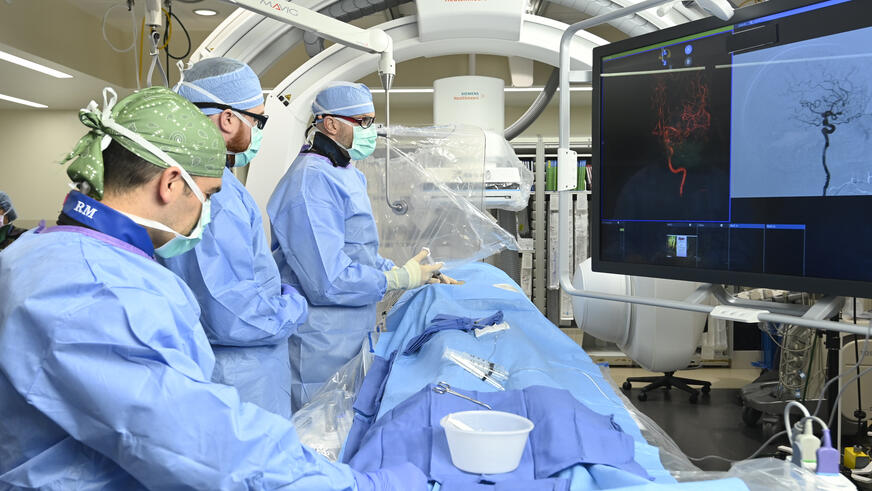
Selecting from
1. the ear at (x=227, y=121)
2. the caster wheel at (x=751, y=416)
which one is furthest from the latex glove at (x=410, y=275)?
the caster wheel at (x=751, y=416)

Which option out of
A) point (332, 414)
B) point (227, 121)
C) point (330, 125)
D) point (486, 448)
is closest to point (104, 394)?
point (486, 448)

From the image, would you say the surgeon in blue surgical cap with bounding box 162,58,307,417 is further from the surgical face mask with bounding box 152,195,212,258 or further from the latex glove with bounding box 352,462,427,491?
the latex glove with bounding box 352,462,427,491

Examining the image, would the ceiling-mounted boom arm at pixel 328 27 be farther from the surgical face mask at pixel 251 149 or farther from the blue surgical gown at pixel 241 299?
the blue surgical gown at pixel 241 299

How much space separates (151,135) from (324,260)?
49.5 inches

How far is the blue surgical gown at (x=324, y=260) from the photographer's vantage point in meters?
2.43

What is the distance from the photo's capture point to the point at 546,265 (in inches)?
232

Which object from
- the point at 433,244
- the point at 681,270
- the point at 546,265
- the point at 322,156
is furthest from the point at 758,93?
the point at 546,265

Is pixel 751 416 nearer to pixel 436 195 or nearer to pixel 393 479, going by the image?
pixel 436 195

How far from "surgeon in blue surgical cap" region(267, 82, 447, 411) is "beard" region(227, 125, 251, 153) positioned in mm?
355

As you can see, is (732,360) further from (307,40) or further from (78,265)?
(78,265)

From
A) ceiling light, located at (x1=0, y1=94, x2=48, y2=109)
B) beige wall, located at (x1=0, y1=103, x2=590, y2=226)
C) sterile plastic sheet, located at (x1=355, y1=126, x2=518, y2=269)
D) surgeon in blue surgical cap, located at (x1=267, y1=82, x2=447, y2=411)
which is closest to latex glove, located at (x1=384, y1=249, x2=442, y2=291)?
surgeon in blue surgical cap, located at (x1=267, y1=82, x2=447, y2=411)

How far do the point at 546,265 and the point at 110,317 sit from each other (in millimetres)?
5133

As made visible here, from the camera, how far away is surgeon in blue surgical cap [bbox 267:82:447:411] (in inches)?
96.1

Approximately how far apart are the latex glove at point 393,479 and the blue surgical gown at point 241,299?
826 millimetres
